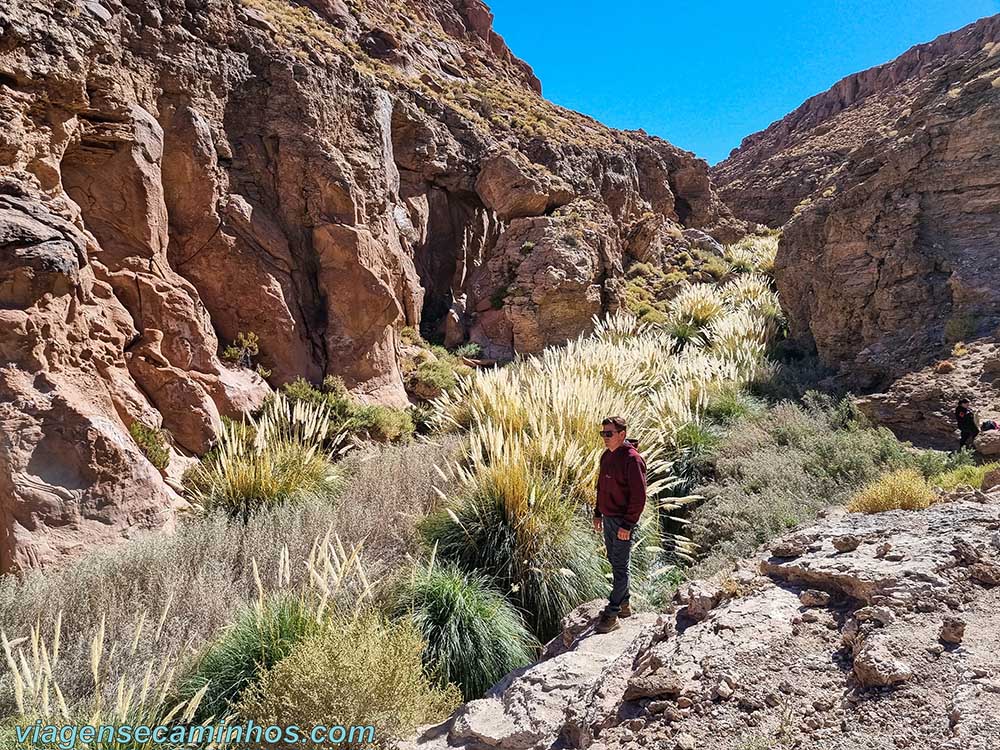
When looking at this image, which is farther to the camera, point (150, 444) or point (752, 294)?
point (752, 294)

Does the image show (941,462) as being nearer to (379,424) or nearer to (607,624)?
(607,624)

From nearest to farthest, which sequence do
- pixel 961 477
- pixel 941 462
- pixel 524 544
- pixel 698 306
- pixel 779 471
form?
pixel 524 544 < pixel 961 477 < pixel 941 462 < pixel 779 471 < pixel 698 306

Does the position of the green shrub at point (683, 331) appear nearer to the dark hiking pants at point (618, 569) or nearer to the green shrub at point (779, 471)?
the green shrub at point (779, 471)

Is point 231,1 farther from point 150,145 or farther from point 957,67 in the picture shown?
point 957,67

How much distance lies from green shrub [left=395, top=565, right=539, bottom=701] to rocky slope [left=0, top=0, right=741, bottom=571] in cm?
374

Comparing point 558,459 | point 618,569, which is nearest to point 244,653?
point 618,569

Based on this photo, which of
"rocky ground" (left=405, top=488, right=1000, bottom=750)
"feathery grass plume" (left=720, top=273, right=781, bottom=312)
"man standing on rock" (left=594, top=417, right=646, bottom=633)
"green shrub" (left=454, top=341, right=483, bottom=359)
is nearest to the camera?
"rocky ground" (left=405, top=488, right=1000, bottom=750)

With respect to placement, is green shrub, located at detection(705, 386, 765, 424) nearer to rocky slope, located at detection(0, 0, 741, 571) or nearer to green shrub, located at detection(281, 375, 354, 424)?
rocky slope, located at detection(0, 0, 741, 571)

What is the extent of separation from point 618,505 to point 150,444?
594 cm

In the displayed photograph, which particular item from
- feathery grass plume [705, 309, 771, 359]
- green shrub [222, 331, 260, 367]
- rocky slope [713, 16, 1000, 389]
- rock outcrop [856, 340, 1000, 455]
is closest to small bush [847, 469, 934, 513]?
rock outcrop [856, 340, 1000, 455]

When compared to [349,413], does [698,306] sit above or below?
above

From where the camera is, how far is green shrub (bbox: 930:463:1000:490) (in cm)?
480

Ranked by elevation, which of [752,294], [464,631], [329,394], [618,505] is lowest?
[464,631]

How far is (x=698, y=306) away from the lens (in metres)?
15.1
